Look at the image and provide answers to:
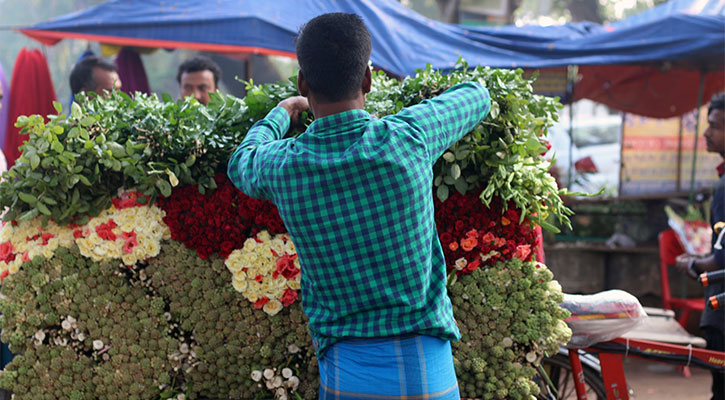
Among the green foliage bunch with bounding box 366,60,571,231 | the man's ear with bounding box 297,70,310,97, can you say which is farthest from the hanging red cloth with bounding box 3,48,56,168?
the man's ear with bounding box 297,70,310,97

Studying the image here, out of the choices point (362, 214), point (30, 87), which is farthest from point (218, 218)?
point (30, 87)

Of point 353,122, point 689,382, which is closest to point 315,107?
point 353,122

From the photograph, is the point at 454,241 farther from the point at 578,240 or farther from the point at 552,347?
the point at 578,240

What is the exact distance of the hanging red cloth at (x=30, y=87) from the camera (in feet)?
17.1

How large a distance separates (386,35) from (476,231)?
2.96 m

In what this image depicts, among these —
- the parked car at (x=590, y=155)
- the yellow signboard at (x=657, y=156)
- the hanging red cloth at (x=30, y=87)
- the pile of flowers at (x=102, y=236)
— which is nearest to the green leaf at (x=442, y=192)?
the pile of flowers at (x=102, y=236)

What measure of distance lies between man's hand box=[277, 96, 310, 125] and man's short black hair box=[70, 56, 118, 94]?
9.33ft

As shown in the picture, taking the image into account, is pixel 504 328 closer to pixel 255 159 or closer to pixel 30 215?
pixel 255 159

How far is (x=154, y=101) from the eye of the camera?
270 cm

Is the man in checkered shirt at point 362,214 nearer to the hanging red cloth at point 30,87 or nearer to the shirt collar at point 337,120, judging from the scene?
the shirt collar at point 337,120

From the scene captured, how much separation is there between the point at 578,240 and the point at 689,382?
8.25 ft

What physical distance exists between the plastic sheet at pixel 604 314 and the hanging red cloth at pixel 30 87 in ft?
15.2

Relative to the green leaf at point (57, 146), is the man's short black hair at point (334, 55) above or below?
above

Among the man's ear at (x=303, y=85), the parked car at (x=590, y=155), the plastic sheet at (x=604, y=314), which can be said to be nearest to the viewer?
the man's ear at (x=303, y=85)
